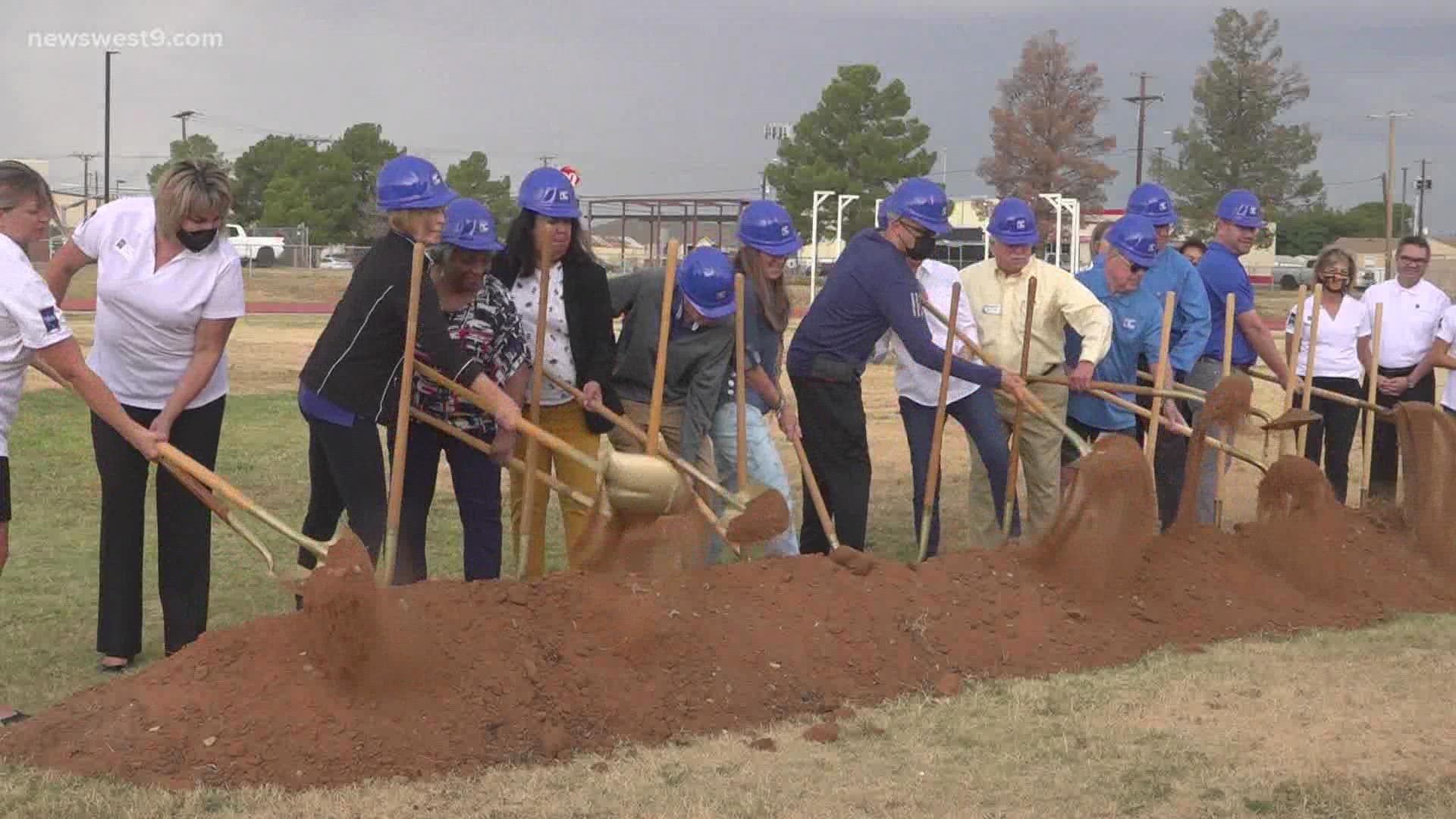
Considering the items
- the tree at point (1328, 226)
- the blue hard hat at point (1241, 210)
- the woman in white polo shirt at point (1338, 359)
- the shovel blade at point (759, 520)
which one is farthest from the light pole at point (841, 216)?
the tree at point (1328, 226)

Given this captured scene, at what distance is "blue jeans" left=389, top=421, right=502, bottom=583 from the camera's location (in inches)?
261

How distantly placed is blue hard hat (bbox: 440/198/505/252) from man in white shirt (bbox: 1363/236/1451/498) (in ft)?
18.2

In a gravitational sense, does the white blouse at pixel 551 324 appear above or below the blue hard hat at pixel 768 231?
below

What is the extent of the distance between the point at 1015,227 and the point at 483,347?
9.43 ft

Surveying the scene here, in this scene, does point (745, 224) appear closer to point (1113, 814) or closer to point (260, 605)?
point (260, 605)

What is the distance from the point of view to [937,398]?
26.2ft

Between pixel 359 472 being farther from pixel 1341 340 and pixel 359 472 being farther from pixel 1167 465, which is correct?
pixel 1341 340

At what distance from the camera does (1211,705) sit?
5.76m

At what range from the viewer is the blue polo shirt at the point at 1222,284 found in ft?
29.9

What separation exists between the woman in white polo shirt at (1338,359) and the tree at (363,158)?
49748 mm

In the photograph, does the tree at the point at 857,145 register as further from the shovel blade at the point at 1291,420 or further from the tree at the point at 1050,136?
the shovel blade at the point at 1291,420

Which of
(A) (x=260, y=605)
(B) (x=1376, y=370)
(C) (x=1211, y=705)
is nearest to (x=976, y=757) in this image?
(C) (x=1211, y=705)

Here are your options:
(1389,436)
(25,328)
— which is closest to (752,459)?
(25,328)

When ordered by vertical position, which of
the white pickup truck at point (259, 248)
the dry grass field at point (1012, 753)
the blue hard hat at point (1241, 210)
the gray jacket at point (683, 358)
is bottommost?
the dry grass field at point (1012, 753)
